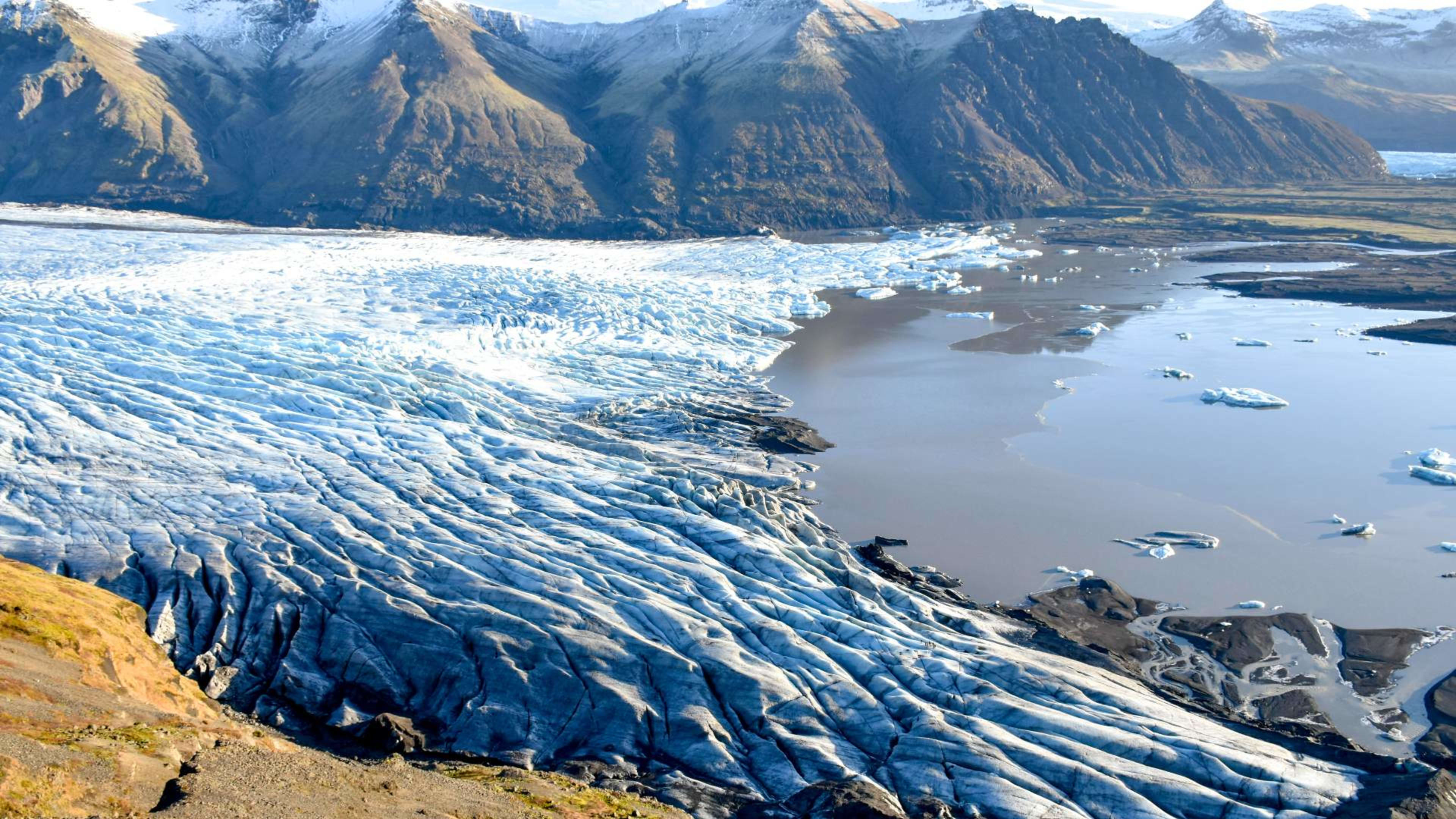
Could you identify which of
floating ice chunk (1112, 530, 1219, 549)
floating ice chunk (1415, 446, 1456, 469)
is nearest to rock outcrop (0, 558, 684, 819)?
floating ice chunk (1112, 530, 1219, 549)

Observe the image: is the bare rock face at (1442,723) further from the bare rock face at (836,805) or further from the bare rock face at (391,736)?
the bare rock face at (391,736)

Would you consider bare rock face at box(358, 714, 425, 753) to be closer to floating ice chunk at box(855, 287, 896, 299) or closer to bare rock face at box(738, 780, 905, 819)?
bare rock face at box(738, 780, 905, 819)

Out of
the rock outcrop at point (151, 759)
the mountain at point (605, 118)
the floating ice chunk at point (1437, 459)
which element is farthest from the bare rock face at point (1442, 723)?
the mountain at point (605, 118)

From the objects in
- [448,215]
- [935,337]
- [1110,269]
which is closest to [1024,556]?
[935,337]

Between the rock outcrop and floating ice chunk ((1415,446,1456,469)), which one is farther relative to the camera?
floating ice chunk ((1415,446,1456,469))

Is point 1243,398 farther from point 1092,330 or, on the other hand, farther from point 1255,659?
point 1255,659

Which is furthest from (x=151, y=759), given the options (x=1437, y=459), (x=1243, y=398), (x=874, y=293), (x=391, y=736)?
(x=874, y=293)
